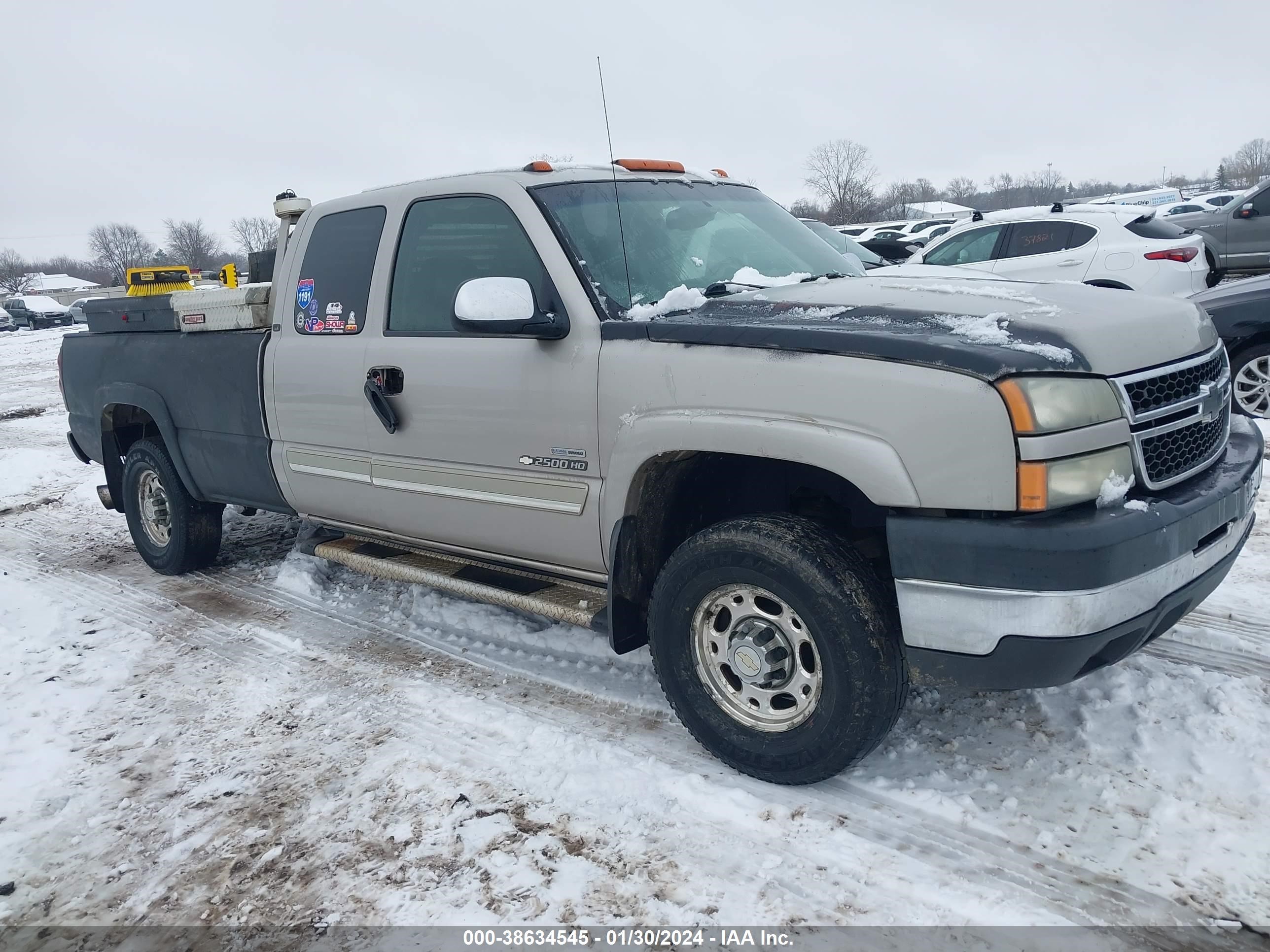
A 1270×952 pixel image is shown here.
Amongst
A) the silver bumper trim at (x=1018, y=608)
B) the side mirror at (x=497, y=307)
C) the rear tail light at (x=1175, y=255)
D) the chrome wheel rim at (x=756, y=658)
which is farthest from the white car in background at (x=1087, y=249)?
the silver bumper trim at (x=1018, y=608)

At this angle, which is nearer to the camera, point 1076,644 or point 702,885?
point 1076,644

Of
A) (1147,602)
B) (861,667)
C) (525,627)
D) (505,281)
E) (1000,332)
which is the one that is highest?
(505,281)

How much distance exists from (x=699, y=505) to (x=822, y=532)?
2.18 feet

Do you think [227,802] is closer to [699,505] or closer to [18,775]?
[18,775]

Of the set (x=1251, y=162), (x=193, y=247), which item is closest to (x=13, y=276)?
(x=193, y=247)

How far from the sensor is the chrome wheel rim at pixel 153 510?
5715 mm

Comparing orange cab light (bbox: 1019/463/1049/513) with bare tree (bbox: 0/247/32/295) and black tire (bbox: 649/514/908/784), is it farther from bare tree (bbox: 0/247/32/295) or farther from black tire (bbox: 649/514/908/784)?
bare tree (bbox: 0/247/32/295)

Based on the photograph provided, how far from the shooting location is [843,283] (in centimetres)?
342

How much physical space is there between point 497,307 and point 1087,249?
818cm

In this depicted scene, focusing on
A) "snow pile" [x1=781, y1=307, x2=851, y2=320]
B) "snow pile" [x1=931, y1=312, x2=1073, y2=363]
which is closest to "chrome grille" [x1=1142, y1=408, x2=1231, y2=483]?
"snow pile" [x1=931, y1=312, x2=1073, y2=363]

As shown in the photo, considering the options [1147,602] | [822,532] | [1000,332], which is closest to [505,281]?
[822,532]

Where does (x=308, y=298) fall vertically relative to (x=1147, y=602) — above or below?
above

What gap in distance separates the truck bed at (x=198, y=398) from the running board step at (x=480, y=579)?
0.51 meters

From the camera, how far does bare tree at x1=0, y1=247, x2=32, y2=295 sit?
6625 centimetres
